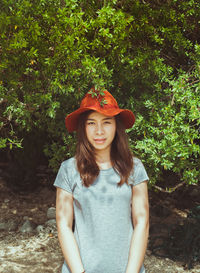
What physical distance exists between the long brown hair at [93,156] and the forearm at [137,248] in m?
0.32

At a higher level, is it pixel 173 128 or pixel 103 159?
pixel 173 128

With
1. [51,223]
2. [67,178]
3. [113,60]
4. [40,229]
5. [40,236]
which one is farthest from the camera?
[51,223]

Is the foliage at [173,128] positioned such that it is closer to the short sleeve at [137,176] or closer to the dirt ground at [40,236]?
the short sleeve at [137,176]

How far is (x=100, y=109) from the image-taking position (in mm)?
2371

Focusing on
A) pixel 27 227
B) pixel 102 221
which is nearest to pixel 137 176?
pixel 102 221

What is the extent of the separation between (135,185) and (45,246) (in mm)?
3047

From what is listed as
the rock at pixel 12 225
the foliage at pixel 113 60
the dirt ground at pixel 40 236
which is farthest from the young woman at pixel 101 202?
the rock at pixel 12 225

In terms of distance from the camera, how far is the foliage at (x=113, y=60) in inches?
116

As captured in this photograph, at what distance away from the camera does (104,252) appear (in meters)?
2.19

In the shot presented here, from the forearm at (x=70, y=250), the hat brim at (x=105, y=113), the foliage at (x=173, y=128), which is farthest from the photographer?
the foliage at (x=173, y=128)

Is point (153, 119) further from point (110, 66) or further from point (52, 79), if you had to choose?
point (52, 79)

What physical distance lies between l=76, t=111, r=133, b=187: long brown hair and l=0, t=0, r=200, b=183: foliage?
1.85 ft

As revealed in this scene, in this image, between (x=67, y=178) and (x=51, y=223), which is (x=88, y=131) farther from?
(x=51, y=223)

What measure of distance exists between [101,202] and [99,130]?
1.59 feet
